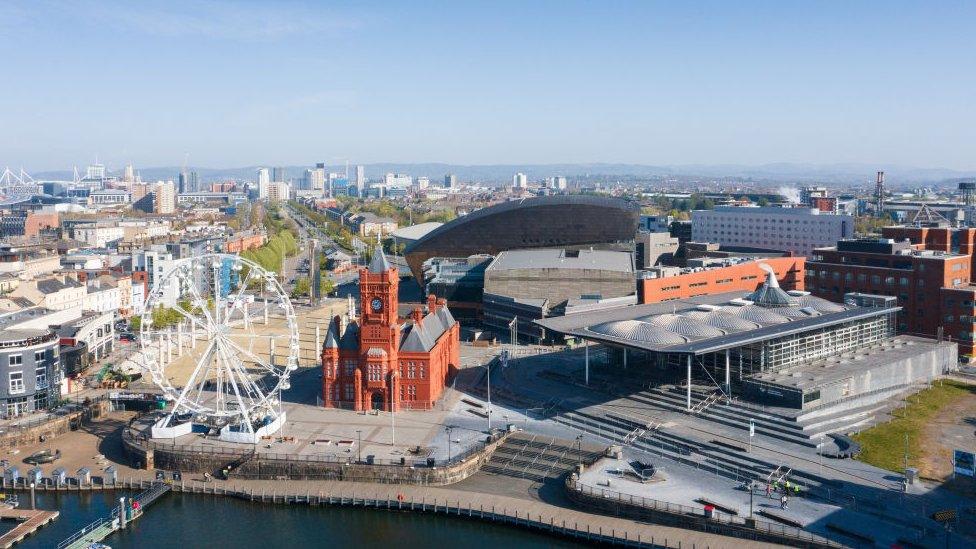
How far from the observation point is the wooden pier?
47156 millimetres

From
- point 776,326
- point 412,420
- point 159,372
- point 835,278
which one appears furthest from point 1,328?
point 835,278

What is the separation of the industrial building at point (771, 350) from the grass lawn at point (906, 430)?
1.96 meters

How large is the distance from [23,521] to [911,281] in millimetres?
79211

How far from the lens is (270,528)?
49.6 meters

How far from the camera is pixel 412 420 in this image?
64.6 metres

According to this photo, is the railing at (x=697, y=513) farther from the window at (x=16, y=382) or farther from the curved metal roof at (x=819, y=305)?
the window at (x=16, y=382)

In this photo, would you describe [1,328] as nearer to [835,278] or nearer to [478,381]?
[478,381]

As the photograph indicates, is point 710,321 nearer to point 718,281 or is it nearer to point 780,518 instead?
point 780,518

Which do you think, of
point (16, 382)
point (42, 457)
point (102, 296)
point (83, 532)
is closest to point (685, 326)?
point (83, 532)

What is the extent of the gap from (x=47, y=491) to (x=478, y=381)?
34.4 metres

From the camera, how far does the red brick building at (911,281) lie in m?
84.1

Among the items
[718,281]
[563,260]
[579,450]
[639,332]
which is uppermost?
[563,260]

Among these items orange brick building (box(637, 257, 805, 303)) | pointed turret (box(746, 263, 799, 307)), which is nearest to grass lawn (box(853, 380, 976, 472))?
pointed turret (box(746, 263, 799, 307))

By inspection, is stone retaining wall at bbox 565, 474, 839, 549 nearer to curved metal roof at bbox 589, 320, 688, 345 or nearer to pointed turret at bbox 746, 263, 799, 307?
curved metal roof at bbox 589, 320, 688, 345
